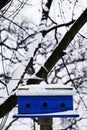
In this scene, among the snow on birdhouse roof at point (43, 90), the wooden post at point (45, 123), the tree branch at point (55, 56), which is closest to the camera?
the wooden post at point (45, 123)

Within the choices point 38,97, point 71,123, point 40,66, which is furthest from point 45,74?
point 71,123

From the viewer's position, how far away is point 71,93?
306 centimetres

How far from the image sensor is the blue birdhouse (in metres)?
2.99

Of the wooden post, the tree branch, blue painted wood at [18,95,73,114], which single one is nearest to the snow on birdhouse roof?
blue painted wood at [18,95,73,114]

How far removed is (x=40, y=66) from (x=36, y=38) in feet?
1.77

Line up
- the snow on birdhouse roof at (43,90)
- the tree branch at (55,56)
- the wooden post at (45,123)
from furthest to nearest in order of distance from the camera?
the tree branch at (55,56) → the snow on birdhouse roof at (43,90) → the wooden post at (45,123)

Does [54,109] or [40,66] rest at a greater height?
[40,66]

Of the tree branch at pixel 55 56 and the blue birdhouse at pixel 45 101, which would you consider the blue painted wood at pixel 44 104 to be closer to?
the blue birdhouse at pixel 45 101

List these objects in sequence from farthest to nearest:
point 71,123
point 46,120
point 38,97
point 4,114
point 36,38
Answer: point 71,123, point 36,38, point 4,114, point 38,97, point 46,120

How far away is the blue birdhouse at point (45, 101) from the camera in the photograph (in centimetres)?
299

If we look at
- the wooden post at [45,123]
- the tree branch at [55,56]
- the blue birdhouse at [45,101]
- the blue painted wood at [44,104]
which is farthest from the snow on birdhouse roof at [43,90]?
the tree branch at [55,56]

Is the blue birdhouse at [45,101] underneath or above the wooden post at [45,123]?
above

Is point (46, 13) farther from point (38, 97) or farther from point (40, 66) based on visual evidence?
point (38, 97)

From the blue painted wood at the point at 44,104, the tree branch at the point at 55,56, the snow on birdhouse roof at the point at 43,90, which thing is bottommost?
the blue painted wood at the point at 44,104
